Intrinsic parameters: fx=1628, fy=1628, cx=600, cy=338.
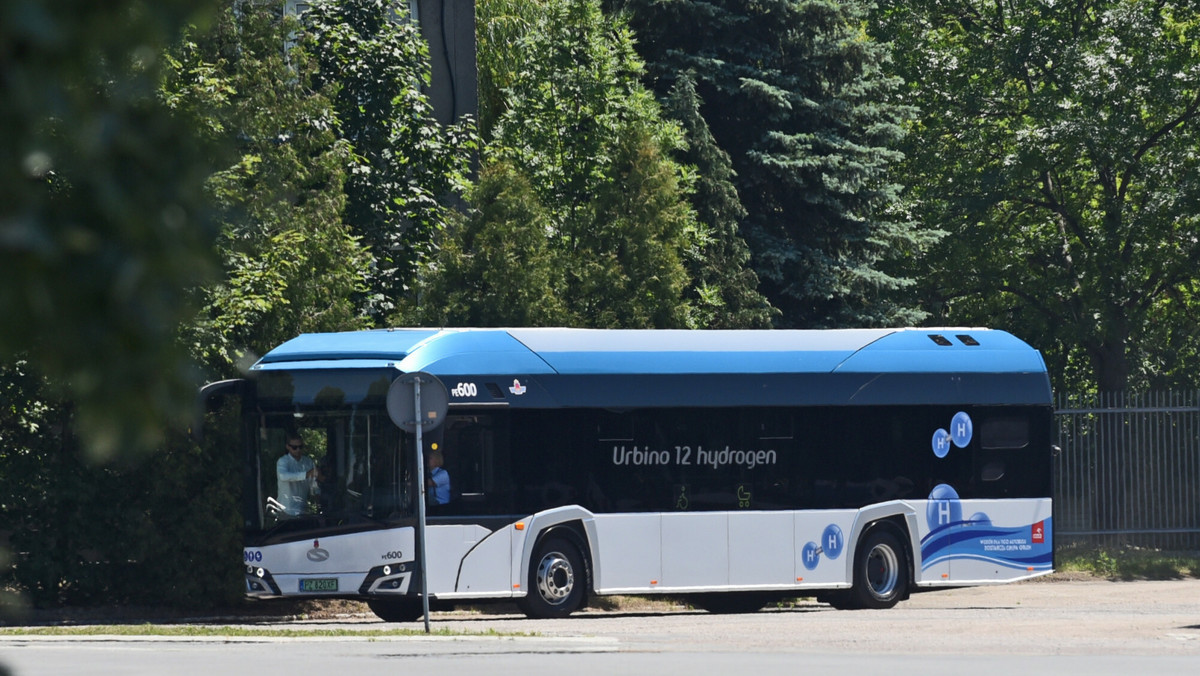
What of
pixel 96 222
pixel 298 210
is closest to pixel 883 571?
pixel 298 210

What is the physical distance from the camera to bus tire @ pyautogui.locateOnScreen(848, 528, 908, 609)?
19.3 m

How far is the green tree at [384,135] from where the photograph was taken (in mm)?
23906

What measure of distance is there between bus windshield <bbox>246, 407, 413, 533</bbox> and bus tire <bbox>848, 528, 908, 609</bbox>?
19.0 feet

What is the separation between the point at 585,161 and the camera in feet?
89.6

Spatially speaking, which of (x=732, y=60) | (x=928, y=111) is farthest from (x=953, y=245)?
(x=732, y=60)

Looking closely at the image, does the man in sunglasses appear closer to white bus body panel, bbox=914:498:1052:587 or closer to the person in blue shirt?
the person in blue shirt

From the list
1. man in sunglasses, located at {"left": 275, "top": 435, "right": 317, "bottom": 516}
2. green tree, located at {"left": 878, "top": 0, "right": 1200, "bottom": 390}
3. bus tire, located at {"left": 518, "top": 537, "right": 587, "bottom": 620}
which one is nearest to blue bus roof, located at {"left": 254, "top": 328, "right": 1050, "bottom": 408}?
man in sunglasses, located at {"left": 275, "top": 435, "right": 317, "bottom": 516}

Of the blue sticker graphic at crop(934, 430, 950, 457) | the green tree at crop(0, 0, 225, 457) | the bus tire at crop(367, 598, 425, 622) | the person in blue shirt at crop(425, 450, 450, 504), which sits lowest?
the bus tire at crop(367, 598, 425, 622)

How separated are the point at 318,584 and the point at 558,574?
103 inches

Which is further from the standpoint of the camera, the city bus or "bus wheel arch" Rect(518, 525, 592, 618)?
"bus wheel arch" Rect(518, 525, 592, 618)

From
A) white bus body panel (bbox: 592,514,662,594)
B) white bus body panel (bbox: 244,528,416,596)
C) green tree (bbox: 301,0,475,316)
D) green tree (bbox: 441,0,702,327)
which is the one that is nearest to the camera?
white bus body panel (bbox: 244,528,416,596)

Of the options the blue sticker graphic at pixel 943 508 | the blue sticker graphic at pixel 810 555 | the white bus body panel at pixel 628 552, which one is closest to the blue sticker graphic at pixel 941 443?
the blue sticker graphic at pixel 943 508

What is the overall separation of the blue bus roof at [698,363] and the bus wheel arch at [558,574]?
58.3 inches

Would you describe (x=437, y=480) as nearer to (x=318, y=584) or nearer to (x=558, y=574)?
(x=318, y=584)
